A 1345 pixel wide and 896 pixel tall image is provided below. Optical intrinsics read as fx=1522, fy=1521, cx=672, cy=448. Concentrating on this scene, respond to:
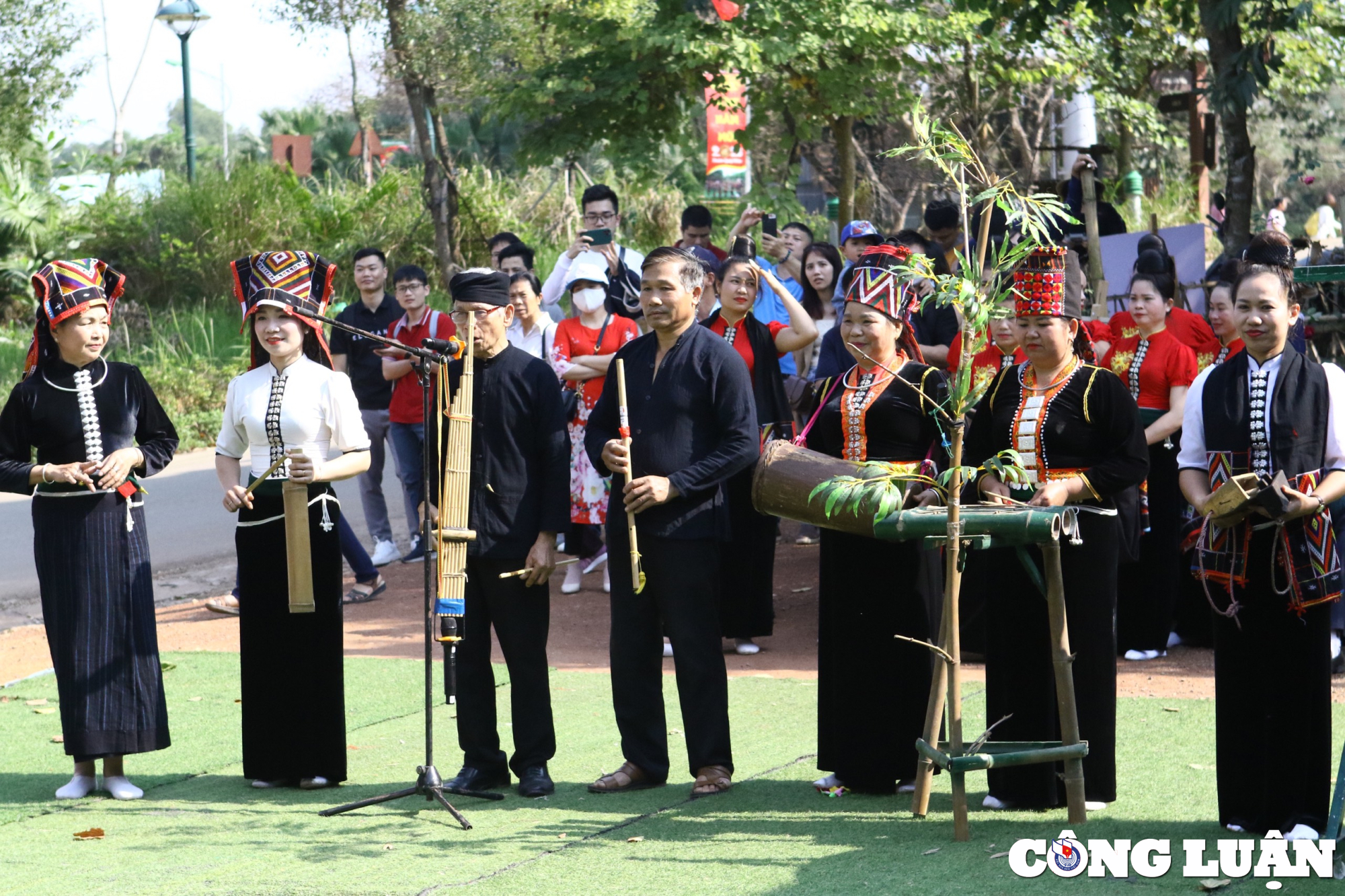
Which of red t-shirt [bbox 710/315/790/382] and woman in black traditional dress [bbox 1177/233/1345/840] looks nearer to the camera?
woman in black traditional dress [bbox 1177/233/1345/840]

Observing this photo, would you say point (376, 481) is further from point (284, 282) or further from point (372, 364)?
point (284, 282)

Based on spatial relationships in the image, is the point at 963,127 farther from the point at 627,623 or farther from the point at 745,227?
the point at 627,623

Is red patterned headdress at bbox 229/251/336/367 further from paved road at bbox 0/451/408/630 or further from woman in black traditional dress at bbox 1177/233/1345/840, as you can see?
paved road at bbox 0/451/408/630

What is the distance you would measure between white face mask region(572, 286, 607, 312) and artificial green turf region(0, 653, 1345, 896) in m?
3.03

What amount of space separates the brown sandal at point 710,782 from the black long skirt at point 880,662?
0.42 metres

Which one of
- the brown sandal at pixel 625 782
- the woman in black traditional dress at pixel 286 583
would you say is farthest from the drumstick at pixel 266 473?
the brown sandal at pixel 625 782

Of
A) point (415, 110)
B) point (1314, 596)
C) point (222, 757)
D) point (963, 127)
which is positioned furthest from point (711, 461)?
point (963, 127)

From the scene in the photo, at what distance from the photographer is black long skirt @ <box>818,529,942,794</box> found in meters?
5.52

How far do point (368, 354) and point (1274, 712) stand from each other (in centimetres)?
724

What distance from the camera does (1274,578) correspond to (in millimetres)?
4785

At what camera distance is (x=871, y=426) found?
569cm

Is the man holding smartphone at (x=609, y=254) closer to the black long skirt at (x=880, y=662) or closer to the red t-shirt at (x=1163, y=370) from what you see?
the red t-shirt at (x=1163, y=370)

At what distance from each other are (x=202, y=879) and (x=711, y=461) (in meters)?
2.23

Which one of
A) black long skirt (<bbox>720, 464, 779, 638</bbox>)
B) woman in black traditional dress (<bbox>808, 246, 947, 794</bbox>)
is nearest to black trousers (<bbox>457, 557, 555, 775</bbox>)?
woman in black traditional dress (<bbox>808, 246, 947, 794</bbox>)
